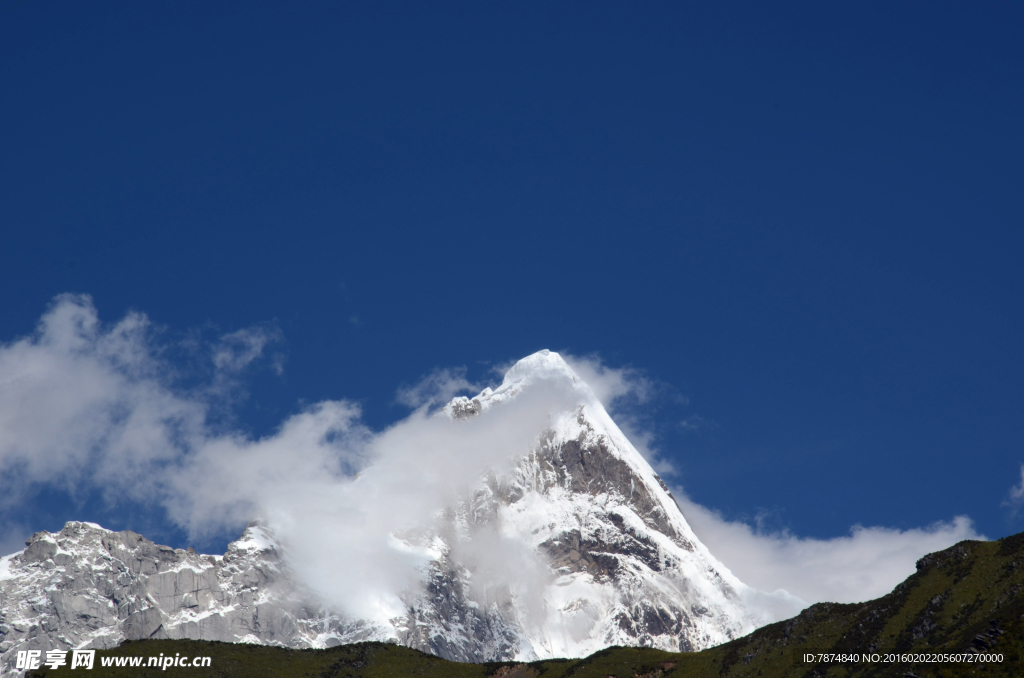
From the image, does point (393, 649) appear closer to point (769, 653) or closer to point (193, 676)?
point (193, 676)

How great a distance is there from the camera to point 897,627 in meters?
118

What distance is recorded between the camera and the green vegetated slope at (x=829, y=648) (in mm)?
103250

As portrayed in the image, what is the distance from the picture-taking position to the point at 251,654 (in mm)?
142500

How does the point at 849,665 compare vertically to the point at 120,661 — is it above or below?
below

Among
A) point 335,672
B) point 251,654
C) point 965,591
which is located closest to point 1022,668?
point 965,591

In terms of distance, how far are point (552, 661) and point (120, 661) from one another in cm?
6003

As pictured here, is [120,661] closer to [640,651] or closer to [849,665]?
[640,651]

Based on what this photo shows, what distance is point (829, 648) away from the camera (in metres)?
123

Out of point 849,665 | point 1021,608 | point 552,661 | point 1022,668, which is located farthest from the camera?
point 552,661

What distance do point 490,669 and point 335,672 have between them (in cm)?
2260

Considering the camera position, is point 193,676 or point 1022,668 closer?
point 1022,668

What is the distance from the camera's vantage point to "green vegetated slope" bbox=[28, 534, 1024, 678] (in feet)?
339

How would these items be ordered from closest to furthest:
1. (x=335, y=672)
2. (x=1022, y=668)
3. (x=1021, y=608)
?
(x=1022, y=668) → (x=1021, y=608) → (x=335, y=672)

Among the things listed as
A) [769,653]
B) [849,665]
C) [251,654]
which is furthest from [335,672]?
[849,665]
